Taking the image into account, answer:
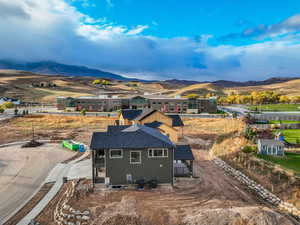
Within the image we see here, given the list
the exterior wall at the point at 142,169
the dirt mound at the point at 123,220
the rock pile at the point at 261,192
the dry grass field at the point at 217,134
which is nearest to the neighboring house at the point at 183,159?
the exterior wall at the point at 142,169

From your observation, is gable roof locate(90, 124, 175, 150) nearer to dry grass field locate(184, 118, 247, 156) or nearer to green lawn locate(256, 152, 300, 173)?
green lawn locate(256, 152, 300, 173)

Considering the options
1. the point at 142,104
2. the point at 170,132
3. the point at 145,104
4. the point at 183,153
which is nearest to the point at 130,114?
the point at 170,132

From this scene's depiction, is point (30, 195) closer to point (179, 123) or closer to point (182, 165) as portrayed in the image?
point (182, 165)

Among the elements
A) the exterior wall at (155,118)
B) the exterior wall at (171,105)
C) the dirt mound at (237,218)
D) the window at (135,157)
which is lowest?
the dirt mound at (237,218)

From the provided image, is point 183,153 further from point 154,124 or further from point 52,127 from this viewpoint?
point 52,127

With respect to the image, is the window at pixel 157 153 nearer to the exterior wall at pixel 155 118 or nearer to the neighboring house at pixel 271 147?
the neighboring house at pixel 271 147

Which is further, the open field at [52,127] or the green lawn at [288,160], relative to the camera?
the open field at [52,127]
